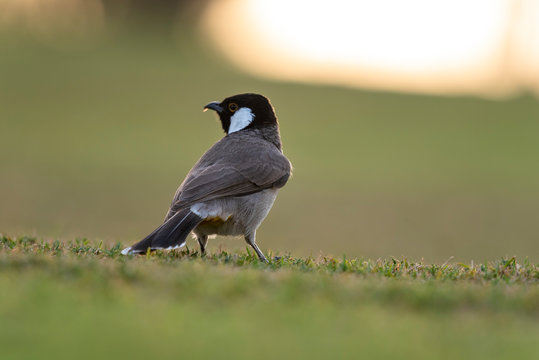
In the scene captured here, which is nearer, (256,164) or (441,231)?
(256,164)

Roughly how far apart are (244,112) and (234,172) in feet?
5.72

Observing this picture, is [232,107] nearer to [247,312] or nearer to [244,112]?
[244,112]

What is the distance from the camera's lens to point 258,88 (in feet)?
121

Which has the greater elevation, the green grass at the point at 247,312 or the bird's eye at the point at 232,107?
the bird's eye at the point at 232,107

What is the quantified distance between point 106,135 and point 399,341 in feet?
87.0

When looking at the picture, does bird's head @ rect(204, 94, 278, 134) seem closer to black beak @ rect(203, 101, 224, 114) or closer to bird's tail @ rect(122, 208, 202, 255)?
black beak @ rect(203, 101, 224, 114)

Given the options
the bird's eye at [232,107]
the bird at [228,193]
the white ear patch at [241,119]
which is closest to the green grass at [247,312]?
the bird at [228,193]

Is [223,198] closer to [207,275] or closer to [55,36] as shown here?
[207,275]

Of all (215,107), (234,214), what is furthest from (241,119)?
(234,214)

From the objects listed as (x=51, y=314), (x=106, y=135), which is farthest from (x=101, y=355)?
(x=106, y=135)

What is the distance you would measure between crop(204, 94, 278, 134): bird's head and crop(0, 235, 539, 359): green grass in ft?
10.7

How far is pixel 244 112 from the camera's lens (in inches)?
408

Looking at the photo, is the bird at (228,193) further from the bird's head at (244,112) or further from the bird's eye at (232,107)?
the bird's eye at (232,107)

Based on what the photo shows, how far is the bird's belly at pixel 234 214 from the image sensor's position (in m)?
8.48
